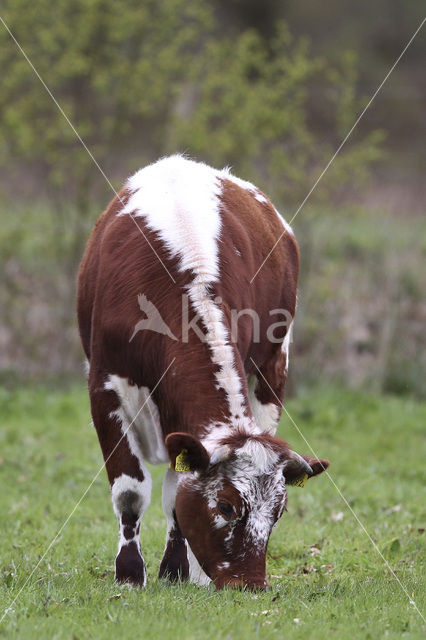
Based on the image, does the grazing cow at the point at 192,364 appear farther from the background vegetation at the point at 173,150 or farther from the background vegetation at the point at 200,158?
the background vegetation at the point at 173,150

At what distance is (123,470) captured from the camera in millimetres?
5699

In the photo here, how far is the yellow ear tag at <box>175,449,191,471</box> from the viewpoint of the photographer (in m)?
4.87

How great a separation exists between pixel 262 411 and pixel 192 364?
1429mm

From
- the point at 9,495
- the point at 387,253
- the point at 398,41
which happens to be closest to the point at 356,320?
the point at 387,253

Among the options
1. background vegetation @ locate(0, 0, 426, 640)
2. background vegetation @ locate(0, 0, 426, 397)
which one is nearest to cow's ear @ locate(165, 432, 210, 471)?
background vegetation @ locate(0, 0, 426, 640)

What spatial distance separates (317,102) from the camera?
22844mm

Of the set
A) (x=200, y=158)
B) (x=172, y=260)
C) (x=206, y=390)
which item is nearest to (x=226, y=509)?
(x=206, y=390)

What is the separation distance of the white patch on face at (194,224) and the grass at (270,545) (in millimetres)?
1129

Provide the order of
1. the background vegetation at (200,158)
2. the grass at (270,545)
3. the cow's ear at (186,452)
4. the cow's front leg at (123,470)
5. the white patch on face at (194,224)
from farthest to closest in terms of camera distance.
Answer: the background vegetation at (200,158), the cow's front leg at (123,470), the white patch on face at (194,224), the cow's ear at (186,452), the grass at (270,545)

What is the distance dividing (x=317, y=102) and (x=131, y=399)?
720 inches

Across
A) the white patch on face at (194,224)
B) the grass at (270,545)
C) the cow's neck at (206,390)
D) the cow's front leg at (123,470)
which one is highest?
the white patch on face at (194,224)

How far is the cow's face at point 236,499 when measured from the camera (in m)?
4.83

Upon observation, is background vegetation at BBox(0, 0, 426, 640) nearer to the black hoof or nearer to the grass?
the grass

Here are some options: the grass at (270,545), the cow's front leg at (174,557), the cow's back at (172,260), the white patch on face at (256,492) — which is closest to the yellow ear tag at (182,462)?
the white patch on face at (256,492)
